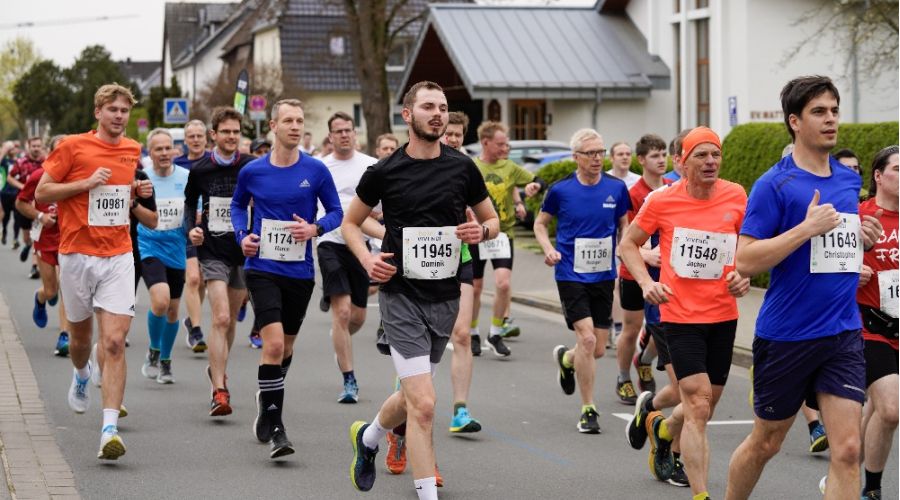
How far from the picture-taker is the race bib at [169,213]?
1144 cm

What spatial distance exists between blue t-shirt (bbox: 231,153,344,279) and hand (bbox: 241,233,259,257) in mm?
113

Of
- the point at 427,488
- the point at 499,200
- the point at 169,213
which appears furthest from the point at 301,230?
Result: the point at 499,200

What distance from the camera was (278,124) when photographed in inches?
354

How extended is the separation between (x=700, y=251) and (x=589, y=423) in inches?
105

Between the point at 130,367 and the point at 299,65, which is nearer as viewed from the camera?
the point at 130,367

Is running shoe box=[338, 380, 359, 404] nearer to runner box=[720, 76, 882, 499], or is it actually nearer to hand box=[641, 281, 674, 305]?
hand box=[641, 281, 674, 305]

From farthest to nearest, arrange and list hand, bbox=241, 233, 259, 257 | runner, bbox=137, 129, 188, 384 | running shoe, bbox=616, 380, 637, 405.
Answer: runner, bbox=137, 129, 188, 384 → running shoe, bbox=616, 380, 637, 405 → hand, bbox=241, 233, 259, 257

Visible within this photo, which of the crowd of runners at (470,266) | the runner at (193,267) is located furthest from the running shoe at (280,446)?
A: the runner at (193,267)

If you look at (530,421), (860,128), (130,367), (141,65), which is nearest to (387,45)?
(860,128)

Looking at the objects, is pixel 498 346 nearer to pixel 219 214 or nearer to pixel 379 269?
pixel 219 214

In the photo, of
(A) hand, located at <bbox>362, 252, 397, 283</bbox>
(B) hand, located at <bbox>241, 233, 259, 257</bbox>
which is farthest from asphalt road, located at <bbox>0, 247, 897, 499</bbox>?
(A) hand, located at <bbox>362, 252, 397, 283</bbox>

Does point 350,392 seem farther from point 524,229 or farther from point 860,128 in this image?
point 524,229

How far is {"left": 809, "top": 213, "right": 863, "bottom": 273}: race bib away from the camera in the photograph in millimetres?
5988

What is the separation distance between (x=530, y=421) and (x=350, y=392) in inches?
58.2
